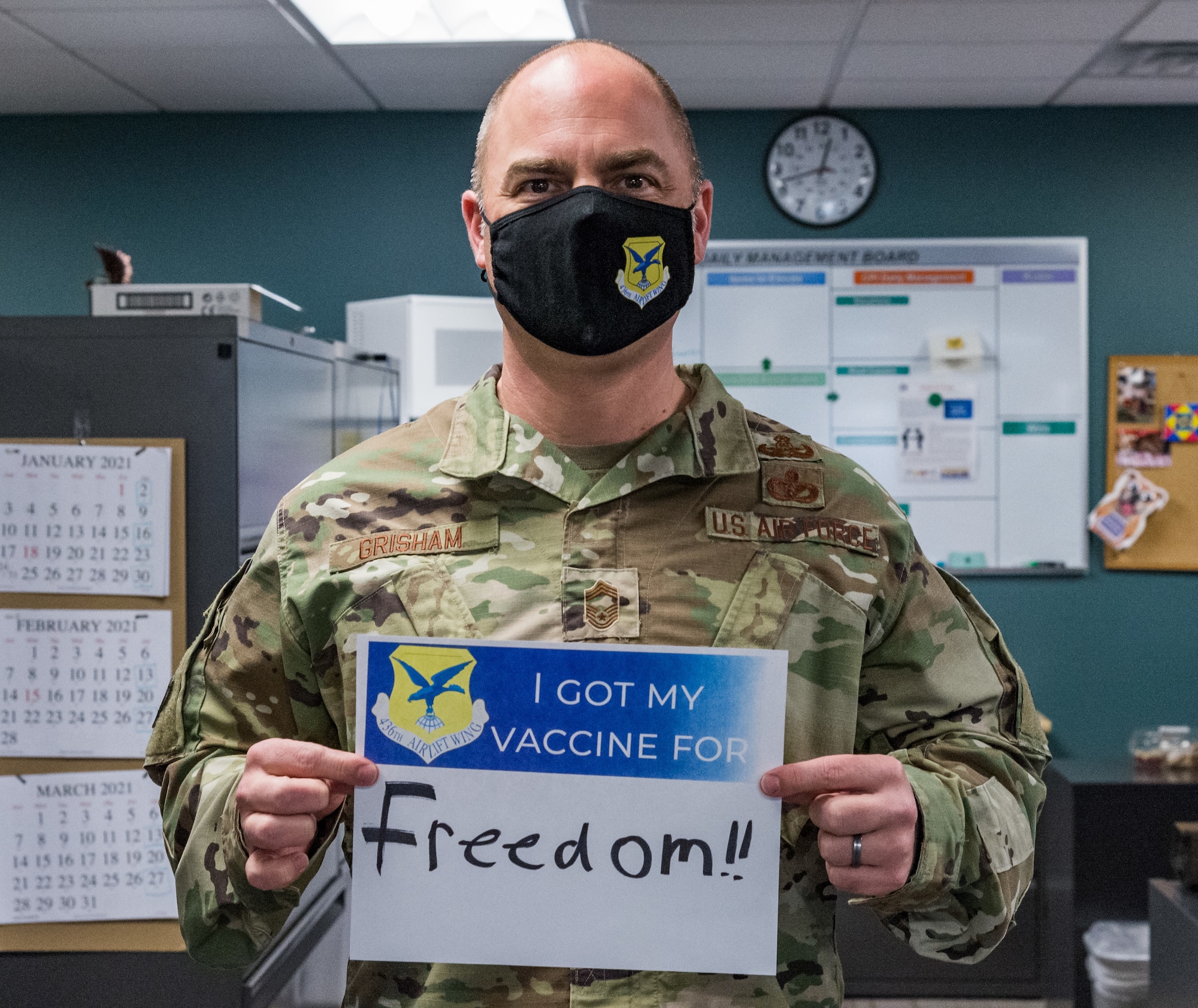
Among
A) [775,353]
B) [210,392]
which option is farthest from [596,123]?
[775,353]

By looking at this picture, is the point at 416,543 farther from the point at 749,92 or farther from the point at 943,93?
the point at 943,93

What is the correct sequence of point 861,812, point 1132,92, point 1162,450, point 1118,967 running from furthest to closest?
1. point 1162,450
2. point 1132,92
3. point 1118,967
4. point 861,812

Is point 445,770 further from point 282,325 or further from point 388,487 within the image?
point 282,325

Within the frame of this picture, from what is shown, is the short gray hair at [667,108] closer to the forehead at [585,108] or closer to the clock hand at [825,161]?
the forehead at [585,108]

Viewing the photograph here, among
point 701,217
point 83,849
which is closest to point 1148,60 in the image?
point 701,217

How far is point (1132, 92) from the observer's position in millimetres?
3316

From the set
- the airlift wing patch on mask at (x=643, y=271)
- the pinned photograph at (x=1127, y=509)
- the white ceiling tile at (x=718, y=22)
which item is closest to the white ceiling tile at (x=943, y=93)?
the white ceiling tile at (x=718, y=22)

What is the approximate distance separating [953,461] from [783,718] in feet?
9.79

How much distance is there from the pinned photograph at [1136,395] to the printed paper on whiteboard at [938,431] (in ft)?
1.60

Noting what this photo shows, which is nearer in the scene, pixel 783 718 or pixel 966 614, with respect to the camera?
pixel 783 718

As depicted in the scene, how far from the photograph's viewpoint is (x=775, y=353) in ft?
11.7

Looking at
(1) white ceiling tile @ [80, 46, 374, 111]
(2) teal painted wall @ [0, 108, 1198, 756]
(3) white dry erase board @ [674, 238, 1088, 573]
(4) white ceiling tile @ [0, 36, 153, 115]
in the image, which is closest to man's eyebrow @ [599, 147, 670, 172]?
(1) white ceiling tile @ [80, 46, 374, 111]

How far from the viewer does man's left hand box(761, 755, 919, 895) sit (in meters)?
0.72

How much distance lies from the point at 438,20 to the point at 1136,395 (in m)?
2.59
